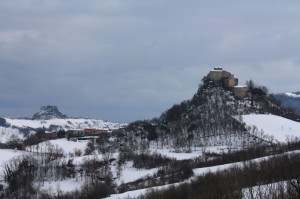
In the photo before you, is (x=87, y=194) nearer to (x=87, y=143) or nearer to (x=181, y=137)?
(x=181, y=137)

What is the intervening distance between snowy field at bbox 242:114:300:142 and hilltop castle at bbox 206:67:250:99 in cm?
1693

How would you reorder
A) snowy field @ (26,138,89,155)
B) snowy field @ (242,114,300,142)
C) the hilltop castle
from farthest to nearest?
1. snowy field @ (26,138,89,155)
2. the hilltop castle
3. snowy field @ (242,114,300,142)

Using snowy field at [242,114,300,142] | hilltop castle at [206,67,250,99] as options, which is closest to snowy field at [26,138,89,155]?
hilltop castle at [206,67,250,99]

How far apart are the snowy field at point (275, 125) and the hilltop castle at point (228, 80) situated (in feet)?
55.5

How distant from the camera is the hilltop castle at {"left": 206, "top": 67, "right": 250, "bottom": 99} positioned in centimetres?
14838

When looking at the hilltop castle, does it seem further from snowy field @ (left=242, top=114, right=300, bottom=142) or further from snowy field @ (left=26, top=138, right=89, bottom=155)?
snowy field @ (left=26, top=138, right=89, bottom=155)

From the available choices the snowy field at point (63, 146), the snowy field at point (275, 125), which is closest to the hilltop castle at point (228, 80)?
the snowy field at point (275, 125)

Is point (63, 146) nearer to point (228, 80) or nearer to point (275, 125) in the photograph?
point (228, 80)

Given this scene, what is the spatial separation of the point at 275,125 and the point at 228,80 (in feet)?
92.1

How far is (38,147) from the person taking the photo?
162000 millimetres

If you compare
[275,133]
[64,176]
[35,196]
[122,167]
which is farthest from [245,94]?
[35,196]

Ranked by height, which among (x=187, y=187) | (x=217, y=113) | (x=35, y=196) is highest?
(x=217, y=113)

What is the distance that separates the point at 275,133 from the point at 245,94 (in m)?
27.4

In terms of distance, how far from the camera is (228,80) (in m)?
150
